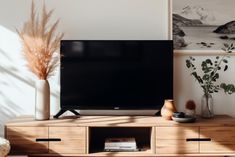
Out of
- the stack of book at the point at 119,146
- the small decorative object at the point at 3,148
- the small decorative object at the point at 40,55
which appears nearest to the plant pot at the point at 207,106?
the stack of book at the point at 119,146

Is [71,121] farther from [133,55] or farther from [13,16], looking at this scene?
[13,16]

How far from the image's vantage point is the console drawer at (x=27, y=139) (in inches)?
106

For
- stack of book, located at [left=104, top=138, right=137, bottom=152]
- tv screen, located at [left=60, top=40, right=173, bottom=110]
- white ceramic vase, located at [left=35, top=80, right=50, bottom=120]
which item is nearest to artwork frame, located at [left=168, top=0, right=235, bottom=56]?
tv screen, located at [left=60, top=40, right=173, bottom=110]

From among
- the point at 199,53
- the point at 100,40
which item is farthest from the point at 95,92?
the point at 199,53

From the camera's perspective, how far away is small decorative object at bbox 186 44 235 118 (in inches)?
121

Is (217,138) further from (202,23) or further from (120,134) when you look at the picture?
(202,23)

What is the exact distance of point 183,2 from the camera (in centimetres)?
314

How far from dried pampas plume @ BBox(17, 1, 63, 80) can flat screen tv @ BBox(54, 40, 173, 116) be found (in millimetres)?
185

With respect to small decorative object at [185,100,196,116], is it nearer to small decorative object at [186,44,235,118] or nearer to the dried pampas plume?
small decorative object at [186,44,235,118]

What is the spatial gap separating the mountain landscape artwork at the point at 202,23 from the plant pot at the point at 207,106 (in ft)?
1.51

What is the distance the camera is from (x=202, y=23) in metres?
3.15

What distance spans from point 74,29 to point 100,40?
31 centimetres

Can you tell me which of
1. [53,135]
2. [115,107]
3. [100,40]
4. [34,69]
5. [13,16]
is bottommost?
→ [53,135]

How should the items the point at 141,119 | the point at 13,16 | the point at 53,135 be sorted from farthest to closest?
the point at 13,16
the point at 141,119
the point at 53,135
